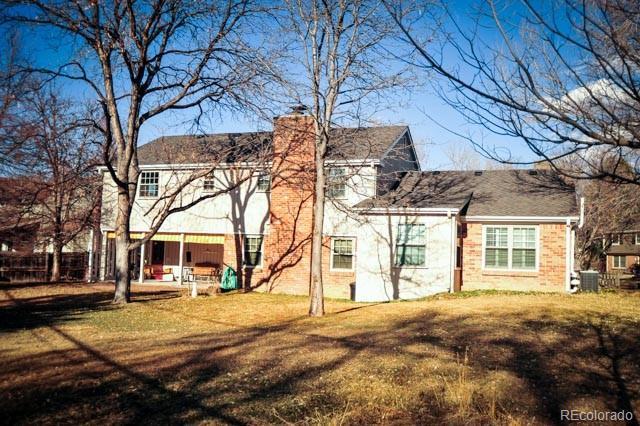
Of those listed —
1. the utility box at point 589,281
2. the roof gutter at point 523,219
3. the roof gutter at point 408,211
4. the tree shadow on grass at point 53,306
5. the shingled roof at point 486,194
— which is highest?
the shingled roof at point 486,194

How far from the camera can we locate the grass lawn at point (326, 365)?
5.89 meters

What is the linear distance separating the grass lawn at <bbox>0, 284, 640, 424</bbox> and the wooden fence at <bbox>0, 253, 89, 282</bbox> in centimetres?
1275

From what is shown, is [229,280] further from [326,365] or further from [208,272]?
[326,365]

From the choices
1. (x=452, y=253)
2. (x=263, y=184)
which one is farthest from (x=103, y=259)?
(x=452, y=253)

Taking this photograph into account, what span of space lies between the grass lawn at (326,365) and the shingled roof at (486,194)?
5.16 meters

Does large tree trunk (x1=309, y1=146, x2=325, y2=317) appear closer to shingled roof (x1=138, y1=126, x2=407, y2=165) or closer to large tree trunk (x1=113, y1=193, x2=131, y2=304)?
shingled roof (x1=138, y1=126, x2=407, y2=165)

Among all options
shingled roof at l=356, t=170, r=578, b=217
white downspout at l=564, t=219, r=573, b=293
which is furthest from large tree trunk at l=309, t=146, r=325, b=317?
white downspout at l=564, t=219, r=573, b=293

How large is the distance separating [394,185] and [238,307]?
8.61 metres

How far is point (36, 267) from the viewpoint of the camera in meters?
26.2

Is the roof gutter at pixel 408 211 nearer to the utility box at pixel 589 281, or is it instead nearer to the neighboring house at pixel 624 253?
the utility box at pixel 589 281

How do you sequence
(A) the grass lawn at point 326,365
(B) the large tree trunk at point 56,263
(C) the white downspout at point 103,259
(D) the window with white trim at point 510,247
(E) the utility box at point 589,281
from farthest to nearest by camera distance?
(C) the white downspout at point 103,259 → (B) the large tree trunk at point 56,263 → (E) the utility box at point 589,281 → (D) the window with white trim at point 510,247 → (A) the grass lawn at point 326,365

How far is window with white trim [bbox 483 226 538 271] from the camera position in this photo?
738 inches

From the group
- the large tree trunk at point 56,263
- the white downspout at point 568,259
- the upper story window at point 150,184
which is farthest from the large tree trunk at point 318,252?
the large tree trunk at point 56,263

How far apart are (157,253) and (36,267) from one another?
6.44 meters
